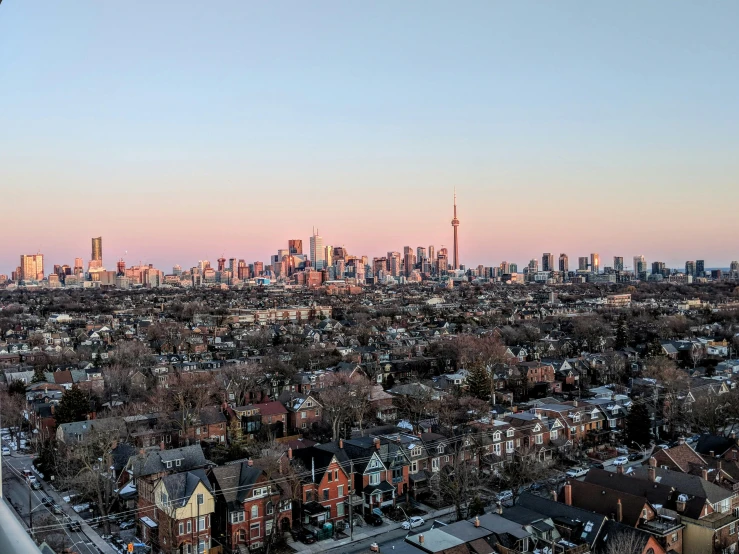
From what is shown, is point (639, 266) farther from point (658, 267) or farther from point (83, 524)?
point (83, 524)

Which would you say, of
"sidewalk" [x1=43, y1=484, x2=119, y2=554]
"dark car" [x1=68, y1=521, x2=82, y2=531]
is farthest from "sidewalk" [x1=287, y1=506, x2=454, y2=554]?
"dark car" [x1=68, y1=521, x2=82, y2=531]

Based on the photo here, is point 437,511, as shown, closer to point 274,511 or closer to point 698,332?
point 274,511

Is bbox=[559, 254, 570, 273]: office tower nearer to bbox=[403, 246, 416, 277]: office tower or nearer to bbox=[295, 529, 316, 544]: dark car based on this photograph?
bbox=[403, 246, 416, 277]: office tower

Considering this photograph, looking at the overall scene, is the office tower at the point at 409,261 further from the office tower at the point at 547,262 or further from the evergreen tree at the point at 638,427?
the evergreen tree at the point at 638,427

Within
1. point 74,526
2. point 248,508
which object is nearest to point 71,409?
point 74,526

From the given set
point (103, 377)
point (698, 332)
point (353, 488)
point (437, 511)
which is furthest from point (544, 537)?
point (698, 332)

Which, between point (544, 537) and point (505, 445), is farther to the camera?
point (505, 445)
